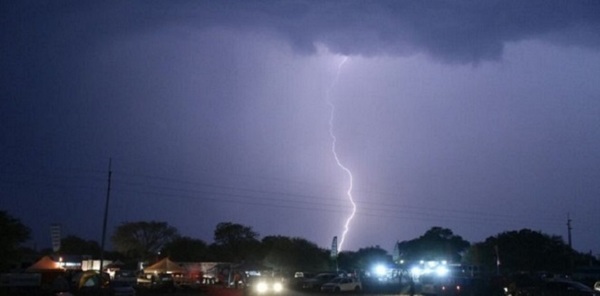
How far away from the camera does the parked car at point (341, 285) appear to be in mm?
56906

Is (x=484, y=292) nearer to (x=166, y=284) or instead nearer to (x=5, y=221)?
(x=166, y=284)

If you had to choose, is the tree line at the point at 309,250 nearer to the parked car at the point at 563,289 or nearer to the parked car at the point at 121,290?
the parked car at the point at 121,290

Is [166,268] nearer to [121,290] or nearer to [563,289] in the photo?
[121,290]

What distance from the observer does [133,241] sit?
13250 centimetres

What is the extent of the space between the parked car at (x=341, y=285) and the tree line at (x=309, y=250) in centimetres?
2262

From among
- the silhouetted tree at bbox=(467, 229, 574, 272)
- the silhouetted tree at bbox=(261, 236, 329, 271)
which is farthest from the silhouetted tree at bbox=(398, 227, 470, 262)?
the silhouetted tree at bbox=(261, 236, 329, 271)

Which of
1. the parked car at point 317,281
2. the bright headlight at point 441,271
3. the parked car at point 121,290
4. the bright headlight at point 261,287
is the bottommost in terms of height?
the parked car at point 121,290

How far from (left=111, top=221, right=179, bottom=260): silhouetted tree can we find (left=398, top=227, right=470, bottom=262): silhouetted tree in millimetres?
46632

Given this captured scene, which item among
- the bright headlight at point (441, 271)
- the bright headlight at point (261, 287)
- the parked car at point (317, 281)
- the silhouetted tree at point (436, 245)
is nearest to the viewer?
the bright headlight at point (261, 287)

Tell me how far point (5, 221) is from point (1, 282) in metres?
14.2

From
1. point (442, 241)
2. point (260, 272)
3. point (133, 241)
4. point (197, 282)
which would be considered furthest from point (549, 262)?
point (133, 241)

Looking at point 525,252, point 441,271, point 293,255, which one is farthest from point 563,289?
point 293,255

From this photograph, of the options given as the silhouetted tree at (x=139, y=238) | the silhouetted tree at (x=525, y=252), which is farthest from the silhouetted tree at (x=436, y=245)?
the silhouetted tree at (x=139, y=238)

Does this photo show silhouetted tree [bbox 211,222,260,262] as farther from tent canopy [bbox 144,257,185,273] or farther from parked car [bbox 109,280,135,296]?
parked car [bbox 109,280,135,296]
